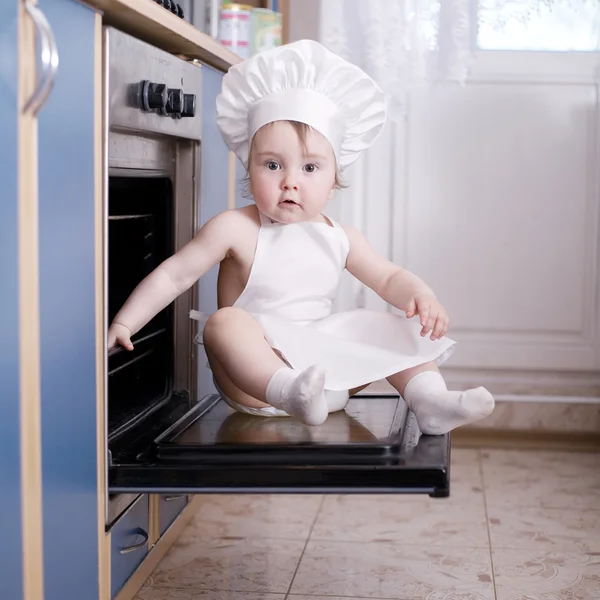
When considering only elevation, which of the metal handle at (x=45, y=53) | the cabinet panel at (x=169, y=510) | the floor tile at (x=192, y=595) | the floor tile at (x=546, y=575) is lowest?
the floor tile at (x=192, y=595)

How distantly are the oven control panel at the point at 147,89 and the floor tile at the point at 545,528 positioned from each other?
0.87 meters

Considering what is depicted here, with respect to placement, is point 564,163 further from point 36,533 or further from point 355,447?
point 36,533

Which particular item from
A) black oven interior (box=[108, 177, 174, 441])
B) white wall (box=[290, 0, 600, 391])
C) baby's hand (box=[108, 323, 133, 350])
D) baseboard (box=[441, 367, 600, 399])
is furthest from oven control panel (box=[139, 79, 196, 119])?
baseboard (box=[441, 367, 600, 399])

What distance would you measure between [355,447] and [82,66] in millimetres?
510

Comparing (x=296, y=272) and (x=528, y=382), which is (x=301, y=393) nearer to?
(x=296, y=272)

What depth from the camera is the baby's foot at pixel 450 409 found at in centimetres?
112

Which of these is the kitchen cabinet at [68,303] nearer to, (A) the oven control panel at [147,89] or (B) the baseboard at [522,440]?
(A) the oven control panel at [147,89]

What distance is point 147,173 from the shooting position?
4.32 feet

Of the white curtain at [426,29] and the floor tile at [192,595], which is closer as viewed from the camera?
the floor tile at [192,595]

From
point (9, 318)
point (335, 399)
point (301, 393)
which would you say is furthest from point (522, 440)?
point (9, 318)

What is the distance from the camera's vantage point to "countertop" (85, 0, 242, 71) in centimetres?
108

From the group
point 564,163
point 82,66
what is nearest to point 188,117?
point 82,66

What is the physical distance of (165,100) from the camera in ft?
3.96

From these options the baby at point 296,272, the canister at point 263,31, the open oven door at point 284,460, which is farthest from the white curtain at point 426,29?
the open oven door at point 284,460
